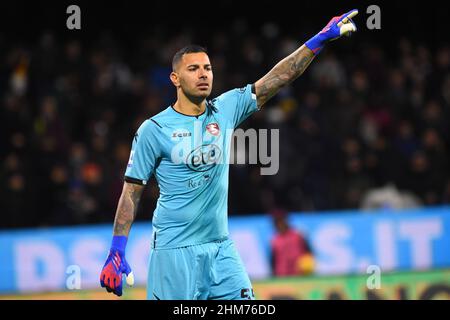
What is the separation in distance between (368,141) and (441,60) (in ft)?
8.89

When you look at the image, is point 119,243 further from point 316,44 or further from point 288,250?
point 288,250

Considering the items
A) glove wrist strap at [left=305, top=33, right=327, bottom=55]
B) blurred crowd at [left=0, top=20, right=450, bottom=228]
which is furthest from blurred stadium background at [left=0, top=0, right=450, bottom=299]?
glove wrist strap at [left=305, top=33, right=327, bottom=55]

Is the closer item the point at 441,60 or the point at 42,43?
the point at 42,43

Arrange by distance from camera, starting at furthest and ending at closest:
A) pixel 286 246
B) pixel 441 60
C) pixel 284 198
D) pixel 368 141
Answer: pixel 441 60 < pixel 368 141 < pixel 284 198 < pixel 286 246

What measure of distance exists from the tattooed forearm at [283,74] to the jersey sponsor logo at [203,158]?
588 mm

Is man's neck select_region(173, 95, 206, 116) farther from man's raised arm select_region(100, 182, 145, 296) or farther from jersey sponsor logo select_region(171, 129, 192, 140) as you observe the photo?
man's raised arm select_region(100, 182, 145, 296)

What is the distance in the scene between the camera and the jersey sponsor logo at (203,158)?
6.17 m

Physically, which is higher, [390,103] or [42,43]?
[42,43]

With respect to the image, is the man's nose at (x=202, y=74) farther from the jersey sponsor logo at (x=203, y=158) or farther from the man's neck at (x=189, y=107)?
the jersey sponsor logo at (x=203, y=158)

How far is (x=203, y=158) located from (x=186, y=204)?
13.4 inches

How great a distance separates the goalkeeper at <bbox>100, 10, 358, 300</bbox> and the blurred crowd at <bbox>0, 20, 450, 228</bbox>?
6.05m

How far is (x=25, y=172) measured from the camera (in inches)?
473
